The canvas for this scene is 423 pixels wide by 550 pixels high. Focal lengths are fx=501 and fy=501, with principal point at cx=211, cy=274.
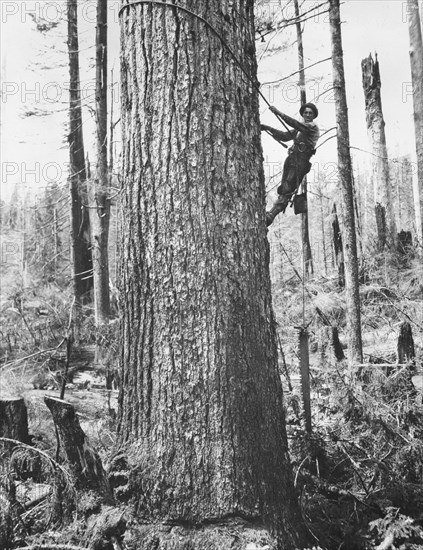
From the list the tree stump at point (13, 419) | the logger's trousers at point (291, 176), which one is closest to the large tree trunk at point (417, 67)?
the logger's trousers at point (291, 176)

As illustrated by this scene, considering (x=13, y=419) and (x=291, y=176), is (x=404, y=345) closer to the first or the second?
(x=291, y=176)

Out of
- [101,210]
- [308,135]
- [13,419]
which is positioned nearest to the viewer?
[13,419]

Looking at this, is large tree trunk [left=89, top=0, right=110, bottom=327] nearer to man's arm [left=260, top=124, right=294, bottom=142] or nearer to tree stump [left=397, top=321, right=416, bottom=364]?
man's arm [left=260, top=124, right=294, bottom=142]

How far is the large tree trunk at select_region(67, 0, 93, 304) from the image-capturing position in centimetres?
1309

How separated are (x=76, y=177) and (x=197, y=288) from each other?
12.1 metres

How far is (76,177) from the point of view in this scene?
1354 cm

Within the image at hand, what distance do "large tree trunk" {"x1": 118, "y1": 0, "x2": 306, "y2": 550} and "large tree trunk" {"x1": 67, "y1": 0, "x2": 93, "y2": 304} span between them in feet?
35.1

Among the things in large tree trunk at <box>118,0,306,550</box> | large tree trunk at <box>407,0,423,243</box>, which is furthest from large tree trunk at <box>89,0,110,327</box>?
large tree trunk at <box>118,0,306,550</box>

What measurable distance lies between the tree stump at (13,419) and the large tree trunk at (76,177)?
9421 mm

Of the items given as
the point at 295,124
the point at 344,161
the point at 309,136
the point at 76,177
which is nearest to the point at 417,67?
the point at 344,161

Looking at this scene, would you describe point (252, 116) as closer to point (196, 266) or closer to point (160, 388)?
point (196, 266)

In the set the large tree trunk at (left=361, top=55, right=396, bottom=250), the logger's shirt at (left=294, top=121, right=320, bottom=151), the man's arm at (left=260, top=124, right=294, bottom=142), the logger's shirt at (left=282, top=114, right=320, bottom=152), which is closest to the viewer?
the man's arm at (left=260, top=124, right=294, bottom=142)

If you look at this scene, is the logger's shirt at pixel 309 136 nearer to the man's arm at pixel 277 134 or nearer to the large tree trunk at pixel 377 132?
the man's arm at pixel 277 134

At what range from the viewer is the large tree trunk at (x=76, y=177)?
13094 millimetres
